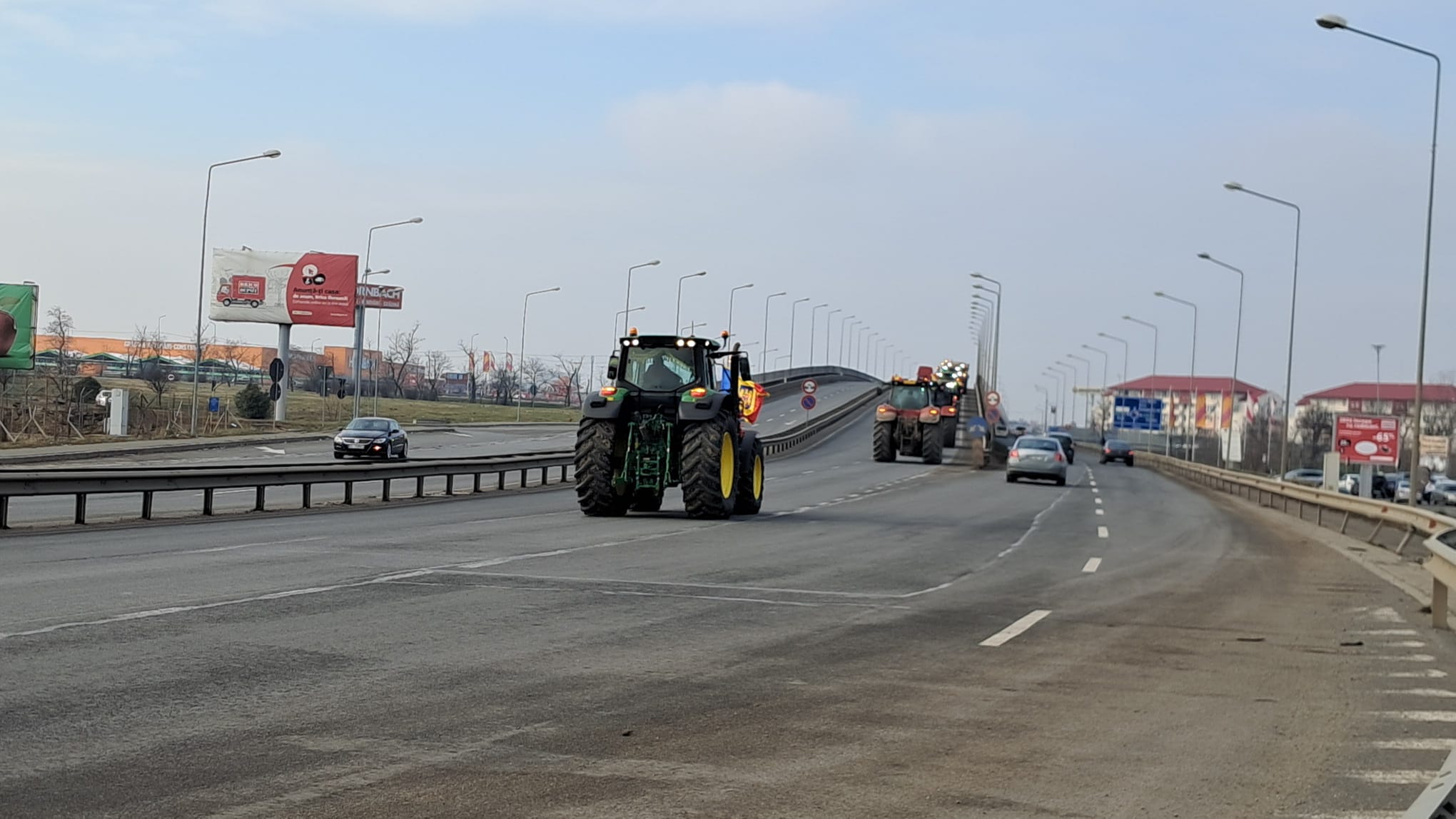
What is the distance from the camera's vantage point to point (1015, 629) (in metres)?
12.3

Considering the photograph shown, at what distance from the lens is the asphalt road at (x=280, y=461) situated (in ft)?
80.8

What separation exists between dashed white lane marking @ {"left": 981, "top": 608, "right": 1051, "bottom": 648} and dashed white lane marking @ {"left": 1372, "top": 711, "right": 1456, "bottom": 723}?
9.80 feet

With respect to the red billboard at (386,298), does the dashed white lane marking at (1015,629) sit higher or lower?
lower

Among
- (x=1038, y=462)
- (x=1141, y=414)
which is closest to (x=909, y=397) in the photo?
(x=1038, y=462)

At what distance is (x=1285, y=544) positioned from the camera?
25.5 meters

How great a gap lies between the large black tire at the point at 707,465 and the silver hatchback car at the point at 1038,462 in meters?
22.0

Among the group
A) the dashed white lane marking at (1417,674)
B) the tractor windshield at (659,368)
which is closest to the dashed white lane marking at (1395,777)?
the dashed white lane marking at (1417,674)

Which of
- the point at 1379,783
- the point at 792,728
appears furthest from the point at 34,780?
the point at 1379,783

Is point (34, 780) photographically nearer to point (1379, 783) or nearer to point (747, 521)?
point (1379, 783)

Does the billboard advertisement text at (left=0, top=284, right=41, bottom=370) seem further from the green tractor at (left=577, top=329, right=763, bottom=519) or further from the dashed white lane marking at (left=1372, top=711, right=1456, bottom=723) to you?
the dashed white lane marking at (left=1372, top=711, right=1456, bottom=723)

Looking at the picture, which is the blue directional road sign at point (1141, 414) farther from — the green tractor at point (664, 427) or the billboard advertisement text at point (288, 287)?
the green tractor at point (664, 427)

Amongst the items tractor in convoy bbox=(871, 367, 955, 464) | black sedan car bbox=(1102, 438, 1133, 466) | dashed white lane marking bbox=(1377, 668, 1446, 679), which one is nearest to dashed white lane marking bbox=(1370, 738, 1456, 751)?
dashed white lane marking bbox=(1377, 668, 1446, 679)

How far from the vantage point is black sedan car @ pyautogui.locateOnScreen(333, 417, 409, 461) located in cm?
4762

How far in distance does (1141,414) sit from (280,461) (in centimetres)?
6252
